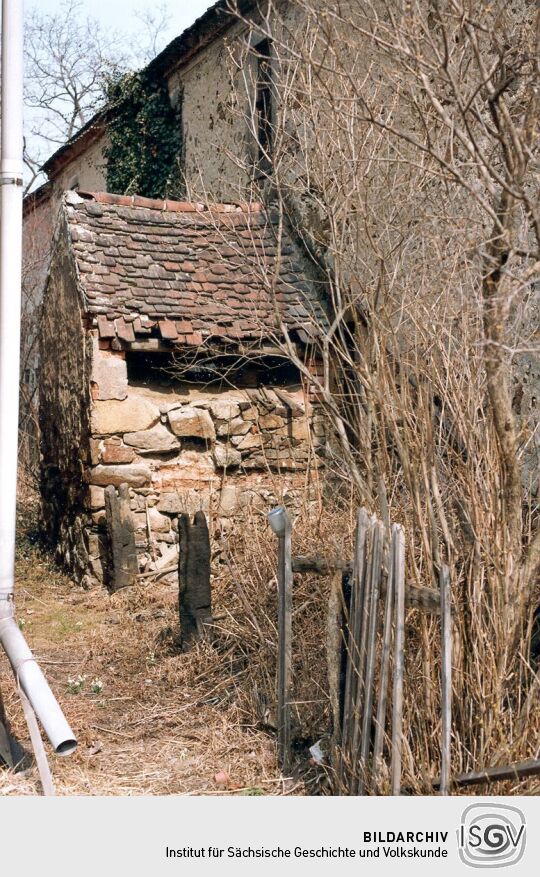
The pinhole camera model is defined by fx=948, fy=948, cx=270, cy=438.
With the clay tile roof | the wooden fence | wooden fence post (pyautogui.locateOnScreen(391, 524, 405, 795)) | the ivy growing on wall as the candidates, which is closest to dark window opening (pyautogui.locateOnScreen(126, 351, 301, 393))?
the clay tile roof

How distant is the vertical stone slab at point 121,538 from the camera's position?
8.52 metres

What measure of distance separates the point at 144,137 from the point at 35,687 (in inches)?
428

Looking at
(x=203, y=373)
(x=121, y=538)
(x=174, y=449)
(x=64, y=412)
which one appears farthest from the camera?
(x=64, y=412)

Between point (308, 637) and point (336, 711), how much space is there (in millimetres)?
1177

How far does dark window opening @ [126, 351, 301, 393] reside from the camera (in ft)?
29.4

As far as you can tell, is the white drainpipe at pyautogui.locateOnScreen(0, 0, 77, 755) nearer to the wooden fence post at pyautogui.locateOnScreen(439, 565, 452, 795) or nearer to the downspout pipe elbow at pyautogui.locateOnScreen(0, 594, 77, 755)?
the downspout pipe elbow at pyautogui.locateOnScreen(0, 594, 77, 755)

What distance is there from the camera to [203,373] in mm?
9164

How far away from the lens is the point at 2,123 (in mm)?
4574

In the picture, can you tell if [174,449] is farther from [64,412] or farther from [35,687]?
[35,687]

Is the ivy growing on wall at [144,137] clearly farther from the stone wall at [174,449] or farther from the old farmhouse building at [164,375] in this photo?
the stone wall at [174,449]

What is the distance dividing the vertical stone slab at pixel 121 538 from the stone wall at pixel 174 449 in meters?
0.22
